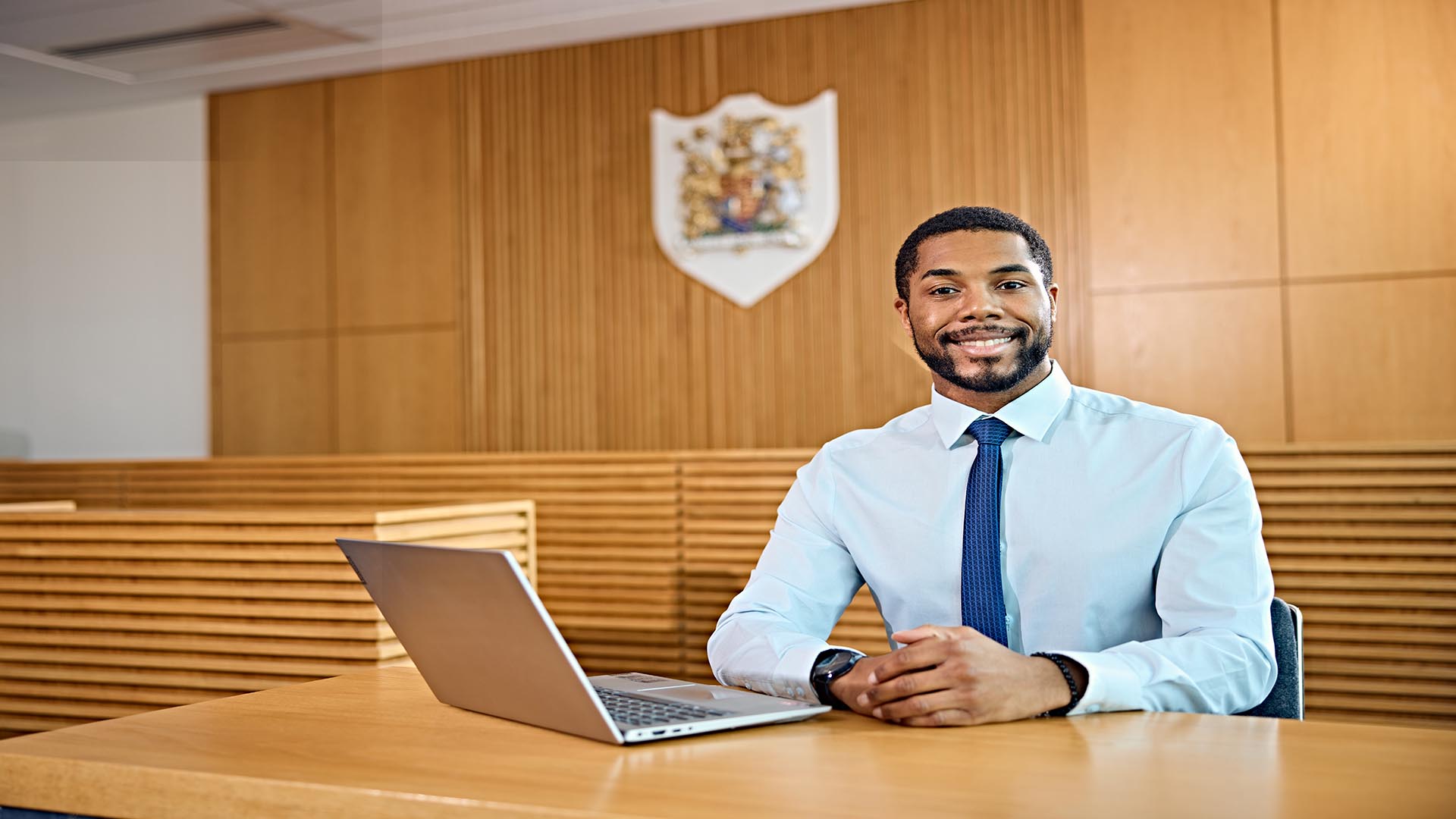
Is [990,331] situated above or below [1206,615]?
above

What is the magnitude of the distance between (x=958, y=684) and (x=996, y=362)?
74cm

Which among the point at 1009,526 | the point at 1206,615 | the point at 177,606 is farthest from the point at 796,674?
the point at 177,606

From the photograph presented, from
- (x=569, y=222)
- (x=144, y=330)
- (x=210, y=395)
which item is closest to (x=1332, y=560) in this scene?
(x=569, y=222)

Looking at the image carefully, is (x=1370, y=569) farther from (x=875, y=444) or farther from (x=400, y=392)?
(x=400, y=392)

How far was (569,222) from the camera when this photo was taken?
6727mm

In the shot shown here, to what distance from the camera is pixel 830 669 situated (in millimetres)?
1733

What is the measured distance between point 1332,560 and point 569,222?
4.04 meters

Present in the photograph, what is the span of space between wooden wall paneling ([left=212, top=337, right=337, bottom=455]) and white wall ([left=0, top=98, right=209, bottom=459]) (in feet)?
0.50

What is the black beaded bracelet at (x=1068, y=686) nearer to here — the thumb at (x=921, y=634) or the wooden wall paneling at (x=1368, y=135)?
the thumb at (x=921, y=634)

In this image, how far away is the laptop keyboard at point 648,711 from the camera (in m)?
1.47

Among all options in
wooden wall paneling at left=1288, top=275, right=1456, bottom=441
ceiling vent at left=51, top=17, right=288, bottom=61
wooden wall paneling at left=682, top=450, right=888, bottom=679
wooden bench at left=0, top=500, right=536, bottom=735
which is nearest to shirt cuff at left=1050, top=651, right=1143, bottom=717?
wooden bench at left=0, top=500, right=536, bottom=735

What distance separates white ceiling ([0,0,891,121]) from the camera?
620cm

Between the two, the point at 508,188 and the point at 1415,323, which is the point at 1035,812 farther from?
the point at 508,188

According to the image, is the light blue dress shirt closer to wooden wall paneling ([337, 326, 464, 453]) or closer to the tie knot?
the tie knot
